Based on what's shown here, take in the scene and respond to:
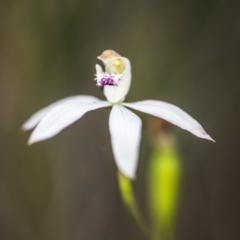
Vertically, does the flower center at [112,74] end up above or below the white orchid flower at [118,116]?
above

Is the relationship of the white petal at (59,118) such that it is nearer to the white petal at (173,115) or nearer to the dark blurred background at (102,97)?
the white petal at (173,115)

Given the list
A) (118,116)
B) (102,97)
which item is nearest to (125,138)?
(118,116)

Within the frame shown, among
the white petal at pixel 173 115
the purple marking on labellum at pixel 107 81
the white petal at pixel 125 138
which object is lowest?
the white petal at pixel 125 138

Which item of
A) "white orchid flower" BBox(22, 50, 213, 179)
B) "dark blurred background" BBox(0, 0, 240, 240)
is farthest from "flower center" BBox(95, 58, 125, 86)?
"dark blurred background" BBox(0, 0, 240, 240)

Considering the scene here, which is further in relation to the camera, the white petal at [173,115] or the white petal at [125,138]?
the white petal at [173,115]

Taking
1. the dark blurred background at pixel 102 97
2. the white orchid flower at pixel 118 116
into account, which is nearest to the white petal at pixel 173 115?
the white orchid flower at pixel 118 116

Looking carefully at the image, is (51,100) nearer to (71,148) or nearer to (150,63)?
(71,148)

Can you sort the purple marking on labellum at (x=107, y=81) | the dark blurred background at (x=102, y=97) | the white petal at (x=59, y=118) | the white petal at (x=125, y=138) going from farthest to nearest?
the dark blurred background at (x=102, y=97)
the purple marking on labellum at (x=107, y=81)
the white petal at (x=59, y=118)
the white petal at (x=125, y=138)

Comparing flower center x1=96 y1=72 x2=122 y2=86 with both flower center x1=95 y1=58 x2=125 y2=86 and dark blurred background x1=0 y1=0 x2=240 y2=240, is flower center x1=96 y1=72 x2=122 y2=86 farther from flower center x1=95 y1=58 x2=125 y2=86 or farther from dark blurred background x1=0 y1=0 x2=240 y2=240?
dark blurred background x1=0 y1=0 x2=240 y2=240
